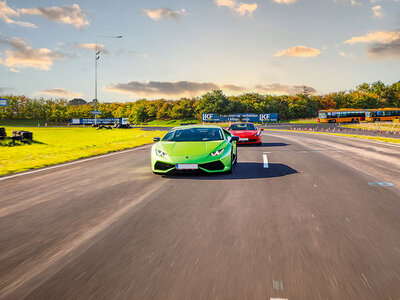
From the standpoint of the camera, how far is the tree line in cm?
12144

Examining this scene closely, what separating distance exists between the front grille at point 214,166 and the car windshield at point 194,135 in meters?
1.10

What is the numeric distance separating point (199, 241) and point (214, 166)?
381 centimetres

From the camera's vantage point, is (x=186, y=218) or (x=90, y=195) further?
(x=90, y=195)

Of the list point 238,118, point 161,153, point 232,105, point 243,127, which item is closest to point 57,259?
point 161,153

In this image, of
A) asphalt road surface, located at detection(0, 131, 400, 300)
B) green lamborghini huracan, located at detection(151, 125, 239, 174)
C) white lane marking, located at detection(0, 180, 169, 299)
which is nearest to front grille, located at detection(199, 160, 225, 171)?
green lamborghini huracan, located at detection(151, 125, 239, 174)

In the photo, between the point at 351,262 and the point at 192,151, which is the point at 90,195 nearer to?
the point at 192,151

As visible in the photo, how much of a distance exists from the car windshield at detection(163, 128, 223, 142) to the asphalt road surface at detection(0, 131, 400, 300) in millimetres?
2009

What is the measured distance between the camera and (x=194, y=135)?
8375 millimetres

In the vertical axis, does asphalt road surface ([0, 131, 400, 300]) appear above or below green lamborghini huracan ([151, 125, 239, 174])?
below

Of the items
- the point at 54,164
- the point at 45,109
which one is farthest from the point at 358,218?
the point at 45,109

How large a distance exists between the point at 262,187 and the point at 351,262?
3411 millimetres

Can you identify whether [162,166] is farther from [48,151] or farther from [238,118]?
[238,118]

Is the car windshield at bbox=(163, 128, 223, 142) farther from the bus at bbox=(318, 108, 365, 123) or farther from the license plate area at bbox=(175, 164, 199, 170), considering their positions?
the bus at bbox=(318, 108, 365, 123)

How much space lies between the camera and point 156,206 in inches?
182
